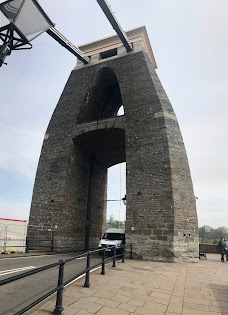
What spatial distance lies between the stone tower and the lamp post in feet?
36.5

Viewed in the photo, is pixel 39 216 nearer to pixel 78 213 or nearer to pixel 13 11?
pixel 78 213

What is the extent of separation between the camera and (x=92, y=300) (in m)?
4.73

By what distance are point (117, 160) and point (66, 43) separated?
10.3 meters

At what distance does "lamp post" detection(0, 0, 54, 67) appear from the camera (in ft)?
14.0

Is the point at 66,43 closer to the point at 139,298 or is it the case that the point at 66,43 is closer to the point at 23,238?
the point at 23,238

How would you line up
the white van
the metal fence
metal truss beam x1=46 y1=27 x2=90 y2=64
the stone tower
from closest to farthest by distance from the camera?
the metal fence → the stone tower → the white van → metal truss beam x1=46 y1=27 x2=90 y2=64

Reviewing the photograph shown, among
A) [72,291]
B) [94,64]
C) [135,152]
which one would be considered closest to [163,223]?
[135,152]

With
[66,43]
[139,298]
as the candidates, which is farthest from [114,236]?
[66,43]

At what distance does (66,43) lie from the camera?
66.0 feet

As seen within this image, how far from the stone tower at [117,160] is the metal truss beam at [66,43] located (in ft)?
2.29

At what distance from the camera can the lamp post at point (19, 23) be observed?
167 inches

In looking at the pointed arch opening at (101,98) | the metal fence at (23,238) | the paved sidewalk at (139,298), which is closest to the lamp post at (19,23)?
the paved sidewalk at (139,298)

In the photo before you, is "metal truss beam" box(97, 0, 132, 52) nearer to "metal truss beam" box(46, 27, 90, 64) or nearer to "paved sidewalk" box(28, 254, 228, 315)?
"metal truss beam" box(46, 27, 90, 64)

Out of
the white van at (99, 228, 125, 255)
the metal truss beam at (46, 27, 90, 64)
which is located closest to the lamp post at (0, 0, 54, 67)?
the white van at (99, 228, 125, 255)
